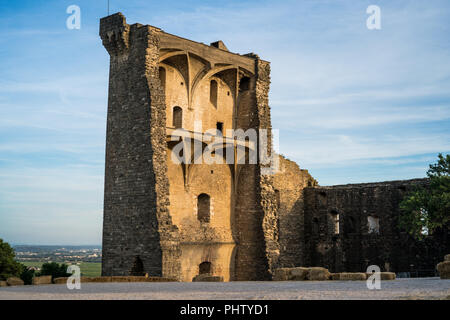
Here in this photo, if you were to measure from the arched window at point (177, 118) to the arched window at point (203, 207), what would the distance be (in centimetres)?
371

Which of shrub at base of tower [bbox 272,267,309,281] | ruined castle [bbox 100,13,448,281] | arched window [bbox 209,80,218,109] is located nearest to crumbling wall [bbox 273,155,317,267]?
ruined castle [bbox 100,13,448,281]

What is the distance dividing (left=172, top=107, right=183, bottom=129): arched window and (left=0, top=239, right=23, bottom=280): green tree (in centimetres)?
1801

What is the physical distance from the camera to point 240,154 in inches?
1112

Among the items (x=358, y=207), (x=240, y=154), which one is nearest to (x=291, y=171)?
(x=358, y=207)

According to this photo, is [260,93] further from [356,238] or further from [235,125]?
[356,238]

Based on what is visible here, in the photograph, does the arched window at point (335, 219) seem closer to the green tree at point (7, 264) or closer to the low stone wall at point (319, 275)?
the low stone wall at point (319, 275)

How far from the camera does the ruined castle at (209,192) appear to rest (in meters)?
22.8

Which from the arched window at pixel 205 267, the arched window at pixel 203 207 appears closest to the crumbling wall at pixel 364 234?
the arched window at pixel 205 267

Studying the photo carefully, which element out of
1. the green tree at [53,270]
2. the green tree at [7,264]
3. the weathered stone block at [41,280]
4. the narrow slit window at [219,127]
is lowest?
the green tree at [53,270]

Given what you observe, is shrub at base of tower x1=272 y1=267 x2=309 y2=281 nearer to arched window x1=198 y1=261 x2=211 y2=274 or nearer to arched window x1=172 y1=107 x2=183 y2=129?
arched window x1=198 y1=261 x2=211 y2=274

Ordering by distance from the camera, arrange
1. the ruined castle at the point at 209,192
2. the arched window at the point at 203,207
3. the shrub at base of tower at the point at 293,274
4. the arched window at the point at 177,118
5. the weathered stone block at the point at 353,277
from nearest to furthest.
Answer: the weathered stone block at the point at 353,277, the shrub at base of tower at the point at 293,274, the ruined castle at the point at 209,192, the arched window at the point at 177,118, the arched window at the point at 203,207

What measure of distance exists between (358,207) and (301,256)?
461cm

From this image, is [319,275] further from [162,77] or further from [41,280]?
[162,77]

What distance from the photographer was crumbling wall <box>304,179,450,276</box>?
3058 centimetres
